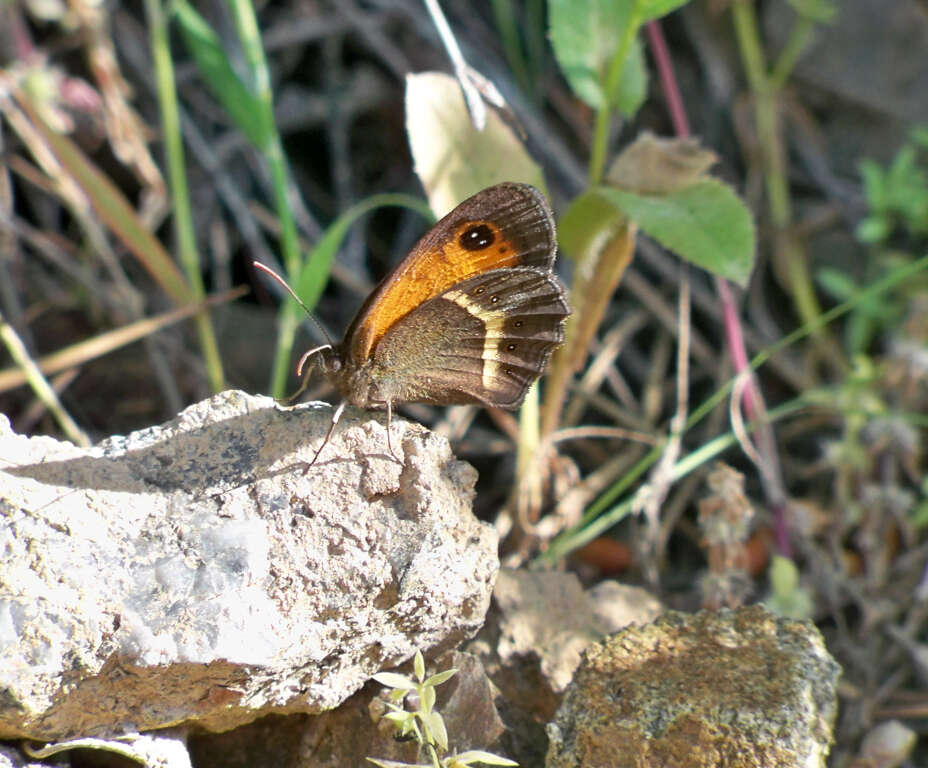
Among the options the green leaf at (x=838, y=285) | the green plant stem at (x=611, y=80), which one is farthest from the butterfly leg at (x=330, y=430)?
the green leaf at (x=838, y=285)

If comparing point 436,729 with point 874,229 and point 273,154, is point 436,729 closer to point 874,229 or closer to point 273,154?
point 273,154

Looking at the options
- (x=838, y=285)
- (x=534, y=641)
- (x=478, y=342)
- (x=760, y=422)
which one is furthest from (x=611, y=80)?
(x=534, y=641)

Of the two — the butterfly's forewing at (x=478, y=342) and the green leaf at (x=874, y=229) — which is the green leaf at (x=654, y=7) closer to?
the butterfly's forewing at (x=478, y=342)

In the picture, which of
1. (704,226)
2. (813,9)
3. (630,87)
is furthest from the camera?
(813,9)

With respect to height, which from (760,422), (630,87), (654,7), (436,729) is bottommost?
(760,422)

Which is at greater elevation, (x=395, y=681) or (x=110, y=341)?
(x=110, y=341)

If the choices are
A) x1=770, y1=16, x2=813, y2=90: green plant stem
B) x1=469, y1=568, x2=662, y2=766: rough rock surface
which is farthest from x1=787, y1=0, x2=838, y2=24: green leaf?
x1=469, y1=568, x2=662, y2=766: rough rock surface
